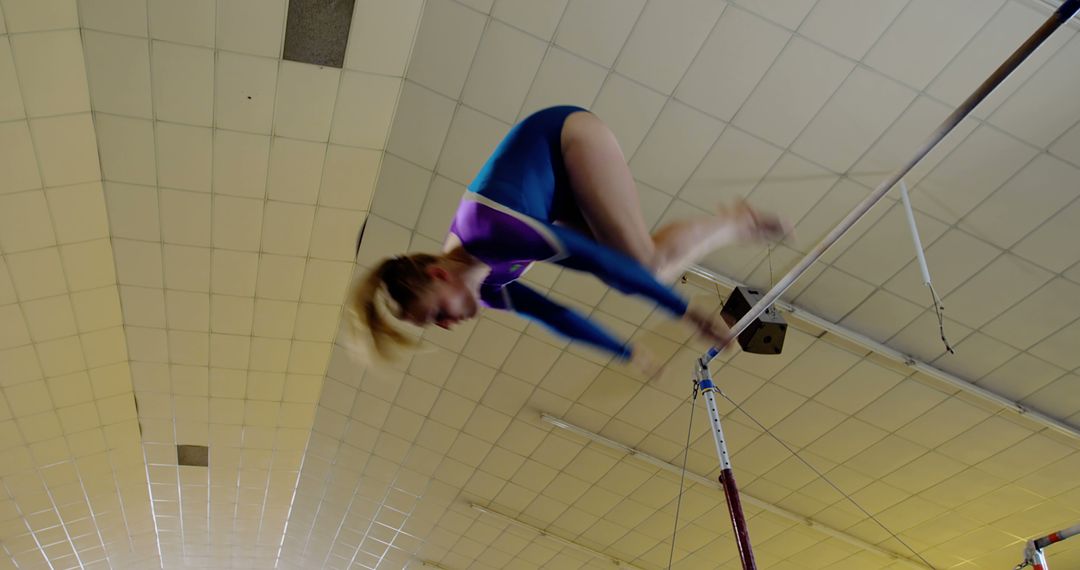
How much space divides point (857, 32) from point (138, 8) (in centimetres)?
331

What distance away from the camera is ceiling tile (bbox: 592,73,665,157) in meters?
3.07

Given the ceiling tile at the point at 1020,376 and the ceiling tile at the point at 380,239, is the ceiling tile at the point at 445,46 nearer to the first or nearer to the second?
the ceiling tile at the point at 380,239

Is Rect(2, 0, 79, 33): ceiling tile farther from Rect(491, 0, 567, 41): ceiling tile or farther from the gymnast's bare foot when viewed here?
the gymnast's bare foot

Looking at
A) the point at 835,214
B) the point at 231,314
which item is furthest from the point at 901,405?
the point at 231,314

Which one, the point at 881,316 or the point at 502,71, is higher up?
the point at 502,71

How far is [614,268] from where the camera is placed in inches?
48.9

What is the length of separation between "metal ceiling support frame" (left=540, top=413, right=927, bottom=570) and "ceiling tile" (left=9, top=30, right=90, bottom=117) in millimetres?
3498

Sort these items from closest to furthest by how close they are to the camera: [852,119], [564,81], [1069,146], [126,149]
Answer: [1069,146] → [852,119] → [564,81] → [126,149]

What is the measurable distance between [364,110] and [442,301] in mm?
2396

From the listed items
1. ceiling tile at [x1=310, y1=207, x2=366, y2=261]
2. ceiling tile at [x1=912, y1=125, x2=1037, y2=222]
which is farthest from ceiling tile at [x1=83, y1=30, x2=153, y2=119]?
ceiling tile at [x1=912, y1=125, x2=1037, y2=222]

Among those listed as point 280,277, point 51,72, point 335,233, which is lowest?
point 280,277

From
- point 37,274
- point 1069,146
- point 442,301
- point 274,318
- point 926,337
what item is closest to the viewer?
point 442,301

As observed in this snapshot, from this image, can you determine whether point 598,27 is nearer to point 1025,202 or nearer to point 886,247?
point 886,247

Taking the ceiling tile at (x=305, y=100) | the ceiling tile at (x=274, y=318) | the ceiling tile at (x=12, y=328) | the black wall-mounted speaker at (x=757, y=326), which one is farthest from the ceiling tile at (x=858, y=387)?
the ceiling tile at (x=12, y=328)
